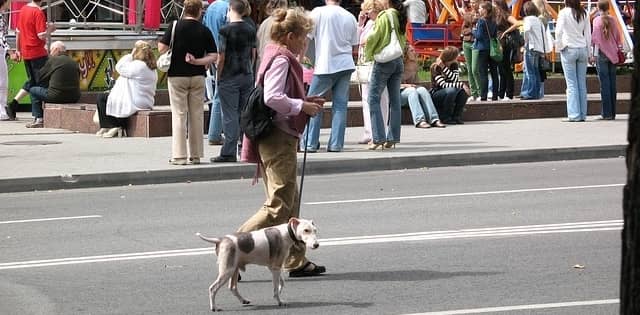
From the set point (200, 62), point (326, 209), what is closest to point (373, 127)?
point (200, 62)

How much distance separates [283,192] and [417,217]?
122 inches

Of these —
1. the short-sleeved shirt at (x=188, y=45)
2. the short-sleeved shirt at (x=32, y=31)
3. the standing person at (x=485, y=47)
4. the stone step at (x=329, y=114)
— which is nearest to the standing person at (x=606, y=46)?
the stone step at (x=329, y=114)

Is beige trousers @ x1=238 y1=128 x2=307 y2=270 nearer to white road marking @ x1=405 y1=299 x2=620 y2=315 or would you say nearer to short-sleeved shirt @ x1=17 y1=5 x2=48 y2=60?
Answer: white road marking @ x1=405 y1=299 x2=620 y2=315

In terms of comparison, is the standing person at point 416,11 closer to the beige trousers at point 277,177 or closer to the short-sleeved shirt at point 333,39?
the short-sleeved shirt at point 333,39

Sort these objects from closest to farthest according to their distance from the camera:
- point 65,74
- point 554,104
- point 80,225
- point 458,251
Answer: point 458,251
point 80,225
point 65,74
point 554,104

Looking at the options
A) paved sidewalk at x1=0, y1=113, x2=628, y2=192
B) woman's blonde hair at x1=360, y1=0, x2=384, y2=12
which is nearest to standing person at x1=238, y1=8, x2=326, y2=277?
paved sidewalk at x1=0, y1=113, x2=628, y2=192

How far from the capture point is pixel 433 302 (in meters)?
7.67

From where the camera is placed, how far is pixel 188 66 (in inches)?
552

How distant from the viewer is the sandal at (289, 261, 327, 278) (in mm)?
8508

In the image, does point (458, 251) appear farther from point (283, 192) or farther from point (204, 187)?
point (204, 187)

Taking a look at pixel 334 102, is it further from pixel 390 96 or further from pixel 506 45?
pixel 506 45

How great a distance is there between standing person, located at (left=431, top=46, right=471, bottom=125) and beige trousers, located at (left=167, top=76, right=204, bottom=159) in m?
5.32

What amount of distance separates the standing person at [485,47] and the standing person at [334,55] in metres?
6.16

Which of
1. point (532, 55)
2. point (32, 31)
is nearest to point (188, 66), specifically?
point (32, 31)
